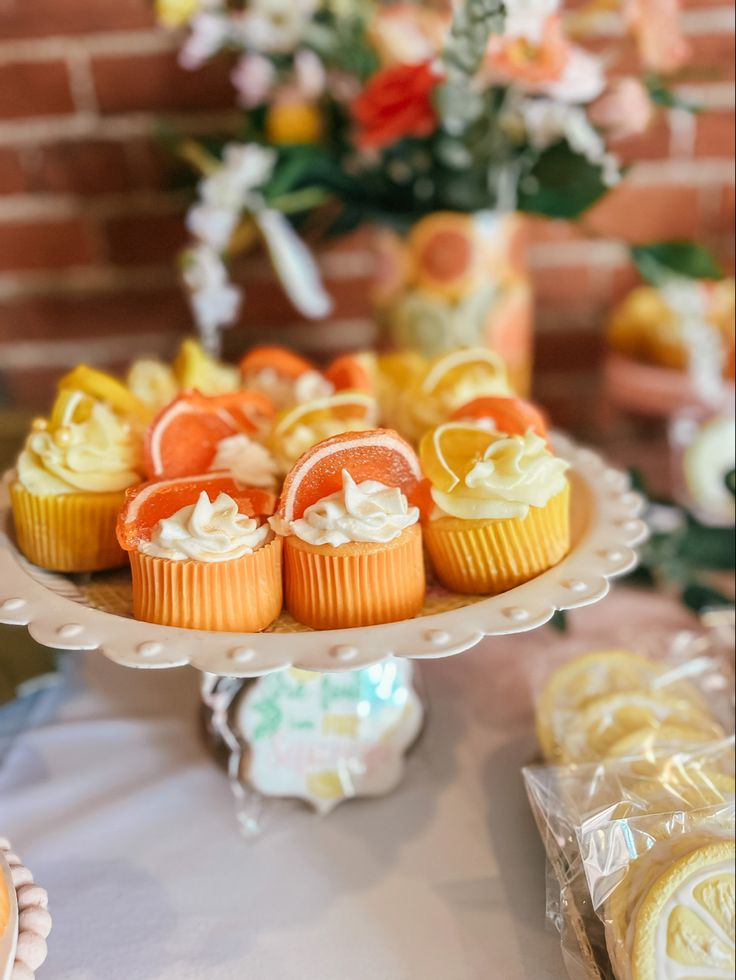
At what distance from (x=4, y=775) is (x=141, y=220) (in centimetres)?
84

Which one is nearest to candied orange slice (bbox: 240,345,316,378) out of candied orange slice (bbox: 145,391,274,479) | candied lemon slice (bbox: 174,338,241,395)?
candied lemon slice (bbox: 174,338,241,395)

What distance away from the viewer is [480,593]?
2.30ft

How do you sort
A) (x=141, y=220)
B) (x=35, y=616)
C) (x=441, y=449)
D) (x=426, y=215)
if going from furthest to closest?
(x=141, y=220) → (x=426, y=215) → (x=441, y=449) → (x=35, y=616)

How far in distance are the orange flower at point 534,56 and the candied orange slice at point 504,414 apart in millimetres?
365

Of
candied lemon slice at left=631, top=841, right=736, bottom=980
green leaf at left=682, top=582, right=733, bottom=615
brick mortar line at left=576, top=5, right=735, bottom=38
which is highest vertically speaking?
brick mortar line at left=576, top=5, right=735, bottom=38

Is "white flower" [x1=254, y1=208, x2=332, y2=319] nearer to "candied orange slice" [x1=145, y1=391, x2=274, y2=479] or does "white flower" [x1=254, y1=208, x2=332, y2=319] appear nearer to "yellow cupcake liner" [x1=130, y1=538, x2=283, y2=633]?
"candied orange slice" [x1=145, y1=391, x2=274, y2=479]

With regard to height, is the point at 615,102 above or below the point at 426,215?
above

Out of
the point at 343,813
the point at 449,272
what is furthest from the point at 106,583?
the point at 449,272

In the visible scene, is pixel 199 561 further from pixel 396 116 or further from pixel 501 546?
pixel 396 116

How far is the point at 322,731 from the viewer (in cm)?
73

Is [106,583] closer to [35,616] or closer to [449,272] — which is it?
[35,616]

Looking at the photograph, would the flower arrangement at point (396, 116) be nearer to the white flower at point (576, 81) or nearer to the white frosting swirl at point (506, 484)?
the white flower at point (576, 81)

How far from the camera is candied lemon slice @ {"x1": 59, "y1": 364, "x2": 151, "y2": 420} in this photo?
2.69ft

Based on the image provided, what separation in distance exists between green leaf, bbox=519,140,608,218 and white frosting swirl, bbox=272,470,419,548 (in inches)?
21.6
